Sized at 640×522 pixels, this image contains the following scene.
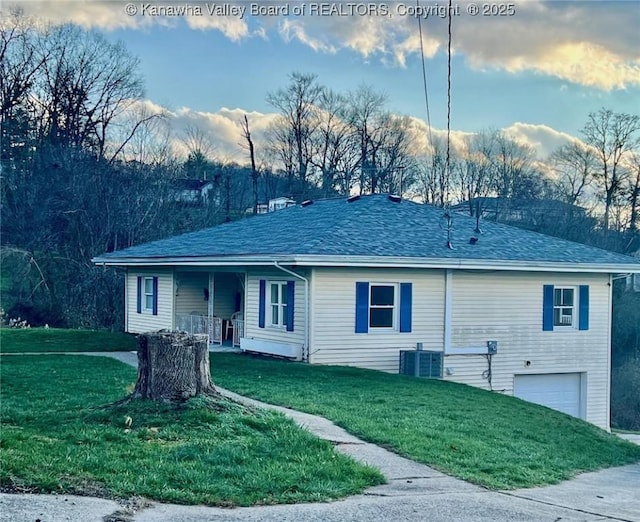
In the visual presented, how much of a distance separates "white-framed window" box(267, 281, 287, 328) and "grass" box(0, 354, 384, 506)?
34.5ft

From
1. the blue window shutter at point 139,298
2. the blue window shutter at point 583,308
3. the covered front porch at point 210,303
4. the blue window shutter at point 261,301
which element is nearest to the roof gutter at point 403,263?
the blue window shutter at point 583,308

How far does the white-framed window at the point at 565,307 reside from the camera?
78.6ft

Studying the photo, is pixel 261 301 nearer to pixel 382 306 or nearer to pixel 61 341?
pixel 382 306

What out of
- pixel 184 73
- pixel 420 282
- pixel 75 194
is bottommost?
pixel 420 282

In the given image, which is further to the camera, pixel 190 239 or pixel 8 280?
pixel 8 280

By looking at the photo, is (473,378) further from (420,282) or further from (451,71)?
(451,71)

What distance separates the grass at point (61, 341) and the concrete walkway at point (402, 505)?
1469 cm

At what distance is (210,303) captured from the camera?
998 inches

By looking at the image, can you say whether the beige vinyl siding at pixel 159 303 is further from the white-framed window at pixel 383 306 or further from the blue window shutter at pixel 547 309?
the blue window shutter at pixel 547 309

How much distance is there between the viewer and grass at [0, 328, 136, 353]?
76.2ft

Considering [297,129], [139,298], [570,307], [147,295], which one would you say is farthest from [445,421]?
[297,129]

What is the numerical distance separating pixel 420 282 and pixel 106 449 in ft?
46.6

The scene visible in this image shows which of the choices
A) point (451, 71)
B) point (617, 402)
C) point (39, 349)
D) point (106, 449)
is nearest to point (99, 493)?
point (106, 449)

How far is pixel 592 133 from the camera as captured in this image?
53688 millimetres
